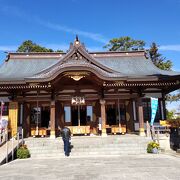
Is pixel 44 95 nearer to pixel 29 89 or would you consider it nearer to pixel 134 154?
pixel 29 89

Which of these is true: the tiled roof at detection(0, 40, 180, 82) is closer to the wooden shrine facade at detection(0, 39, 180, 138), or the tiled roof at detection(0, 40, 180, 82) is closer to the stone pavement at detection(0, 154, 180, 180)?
the wooden shrine facade at detection(0, 39, 180, 138)

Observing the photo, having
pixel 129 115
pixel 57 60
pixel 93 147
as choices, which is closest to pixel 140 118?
pixel 129 115

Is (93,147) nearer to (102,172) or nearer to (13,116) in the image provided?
(102,172)

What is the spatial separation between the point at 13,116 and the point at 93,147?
684 centimetres

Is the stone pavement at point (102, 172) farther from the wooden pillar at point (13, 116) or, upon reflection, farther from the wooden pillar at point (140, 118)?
the wooden pillar at point (13, 116)

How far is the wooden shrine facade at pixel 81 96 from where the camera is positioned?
16.6 metres

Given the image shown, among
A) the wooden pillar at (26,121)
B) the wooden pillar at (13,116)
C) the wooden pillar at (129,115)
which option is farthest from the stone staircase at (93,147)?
the wooden pillar at (26,121)

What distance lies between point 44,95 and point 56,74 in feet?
10.7

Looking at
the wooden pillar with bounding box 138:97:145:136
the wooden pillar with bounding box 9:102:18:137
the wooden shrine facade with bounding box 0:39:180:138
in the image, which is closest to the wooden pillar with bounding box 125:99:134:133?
the wooden shrine facade with bounding box 0:39:180:138

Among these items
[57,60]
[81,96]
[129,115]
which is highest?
[57,60]

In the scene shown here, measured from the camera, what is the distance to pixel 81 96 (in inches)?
706

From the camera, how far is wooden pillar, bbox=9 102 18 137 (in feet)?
55.7

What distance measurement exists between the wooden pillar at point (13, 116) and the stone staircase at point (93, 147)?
9.74ft

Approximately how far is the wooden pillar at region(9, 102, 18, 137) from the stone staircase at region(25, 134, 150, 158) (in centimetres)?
297
